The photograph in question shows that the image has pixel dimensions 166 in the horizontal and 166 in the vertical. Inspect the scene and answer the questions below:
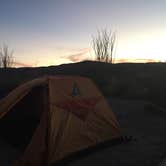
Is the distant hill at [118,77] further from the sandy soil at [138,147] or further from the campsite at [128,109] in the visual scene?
the sandy soil at [138,147]

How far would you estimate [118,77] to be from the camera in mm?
20406

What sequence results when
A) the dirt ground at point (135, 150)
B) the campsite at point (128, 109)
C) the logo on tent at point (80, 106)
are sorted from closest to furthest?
the dirt ground at point (135, 150)
the campsite at point (128, 109)
the logo on tent at point (80, 106)

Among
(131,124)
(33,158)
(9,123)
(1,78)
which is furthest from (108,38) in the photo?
(33,158)

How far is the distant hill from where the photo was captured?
53.3 feet

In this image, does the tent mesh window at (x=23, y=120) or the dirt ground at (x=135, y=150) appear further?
the tent mesh window at (x=23, y=120)

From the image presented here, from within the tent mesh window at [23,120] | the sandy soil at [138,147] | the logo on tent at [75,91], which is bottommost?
the sandy soil at [138,147]

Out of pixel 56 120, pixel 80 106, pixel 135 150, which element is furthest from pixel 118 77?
pixel 56 120

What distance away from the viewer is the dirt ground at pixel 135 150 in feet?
19.5

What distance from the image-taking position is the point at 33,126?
7.33 meters

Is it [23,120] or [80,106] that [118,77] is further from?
[80,106]

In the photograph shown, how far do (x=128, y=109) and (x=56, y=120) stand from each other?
688 centimetres

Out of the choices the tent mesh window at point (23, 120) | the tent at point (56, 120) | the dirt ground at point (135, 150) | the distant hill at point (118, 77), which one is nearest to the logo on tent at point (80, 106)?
the tent at point (56, 120)

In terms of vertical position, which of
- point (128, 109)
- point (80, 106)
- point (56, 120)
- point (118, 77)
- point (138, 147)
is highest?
point (80, 106)

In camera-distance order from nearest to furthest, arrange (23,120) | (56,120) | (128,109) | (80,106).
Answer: (56,120), (80,106), (23,120), (128,109)
